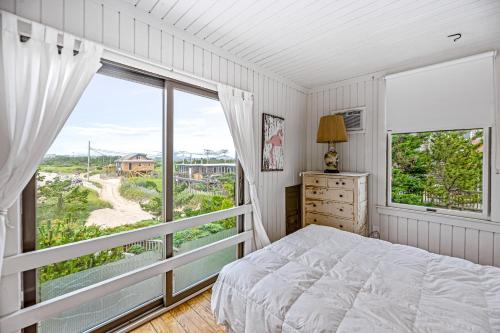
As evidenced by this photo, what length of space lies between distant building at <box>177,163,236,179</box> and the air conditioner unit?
5.83ft

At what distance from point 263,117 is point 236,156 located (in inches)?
25.3

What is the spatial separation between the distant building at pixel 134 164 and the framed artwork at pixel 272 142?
54.6 inches

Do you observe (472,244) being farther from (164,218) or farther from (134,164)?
(134,164)

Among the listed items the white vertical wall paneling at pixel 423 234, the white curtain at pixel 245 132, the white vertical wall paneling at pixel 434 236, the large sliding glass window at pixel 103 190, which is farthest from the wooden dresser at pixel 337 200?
the large sliding glass window at pixel 103 190

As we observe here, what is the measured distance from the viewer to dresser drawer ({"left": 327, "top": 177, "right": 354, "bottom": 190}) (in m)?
2.69

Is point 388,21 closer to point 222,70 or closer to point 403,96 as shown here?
point 403,96

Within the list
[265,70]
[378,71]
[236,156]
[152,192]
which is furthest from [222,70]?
[378,71]

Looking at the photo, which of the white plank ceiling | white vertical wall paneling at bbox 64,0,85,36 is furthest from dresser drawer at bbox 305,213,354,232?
white vertical wall paneling at bbox 64,0,85,36

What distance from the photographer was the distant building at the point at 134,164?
179 cm

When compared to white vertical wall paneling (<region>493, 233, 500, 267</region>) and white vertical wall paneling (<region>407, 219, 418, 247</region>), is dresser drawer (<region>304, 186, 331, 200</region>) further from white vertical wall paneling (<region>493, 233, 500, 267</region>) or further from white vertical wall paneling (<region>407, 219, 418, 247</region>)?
white vertical wall paneling (<region>493, 233, 500, 267</region>)

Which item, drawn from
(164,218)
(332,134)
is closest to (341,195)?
(332,134)

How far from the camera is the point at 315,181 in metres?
2.98

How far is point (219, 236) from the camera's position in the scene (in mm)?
2461

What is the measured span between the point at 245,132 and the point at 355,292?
1.77 m
